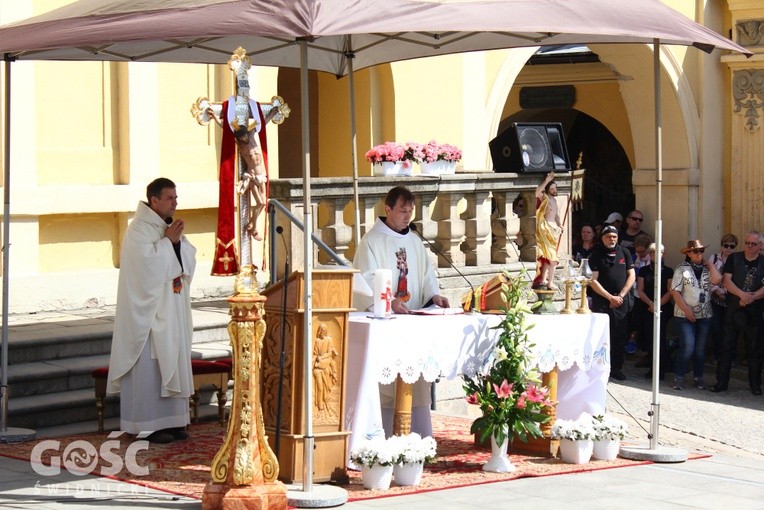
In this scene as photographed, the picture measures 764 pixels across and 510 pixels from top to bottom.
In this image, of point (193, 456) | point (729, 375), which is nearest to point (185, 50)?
point (193, 456)

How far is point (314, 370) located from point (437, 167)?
5401mm

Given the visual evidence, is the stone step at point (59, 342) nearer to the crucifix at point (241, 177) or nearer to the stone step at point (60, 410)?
the stone step at point (60, 410)

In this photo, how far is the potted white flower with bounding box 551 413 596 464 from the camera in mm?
10062

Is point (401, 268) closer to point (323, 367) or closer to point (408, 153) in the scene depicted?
point (323, 367)

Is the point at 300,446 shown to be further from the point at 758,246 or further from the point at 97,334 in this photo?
the point at 758,246

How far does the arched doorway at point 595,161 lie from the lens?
2270 cm

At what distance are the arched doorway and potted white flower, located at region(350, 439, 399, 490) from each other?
43.5 ft

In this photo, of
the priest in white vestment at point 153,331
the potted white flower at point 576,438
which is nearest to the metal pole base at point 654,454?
the potted white flower at point 576,438

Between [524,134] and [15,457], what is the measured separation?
6628 millimetres

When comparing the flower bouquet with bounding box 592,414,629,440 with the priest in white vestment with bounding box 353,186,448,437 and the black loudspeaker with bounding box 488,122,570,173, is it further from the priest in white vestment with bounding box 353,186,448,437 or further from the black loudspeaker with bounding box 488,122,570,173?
the black loudspeaker with bounding box 488,122,570,173

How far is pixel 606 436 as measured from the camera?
10.2 metres

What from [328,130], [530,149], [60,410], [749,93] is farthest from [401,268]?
[749,93]

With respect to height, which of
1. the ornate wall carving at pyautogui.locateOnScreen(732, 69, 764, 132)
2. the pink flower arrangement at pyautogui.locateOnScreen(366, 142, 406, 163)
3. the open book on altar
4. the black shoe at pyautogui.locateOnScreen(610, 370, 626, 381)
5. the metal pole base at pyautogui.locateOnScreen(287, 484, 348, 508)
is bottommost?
the black shoe at pyautogui.locateOnScreen(610, 370, 626, 381)

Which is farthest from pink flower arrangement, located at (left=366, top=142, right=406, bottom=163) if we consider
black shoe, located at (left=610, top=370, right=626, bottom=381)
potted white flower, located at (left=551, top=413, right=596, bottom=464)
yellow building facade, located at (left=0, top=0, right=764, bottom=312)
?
potted white flower, located at (left=551, top=413, right=596, bottom=464)
